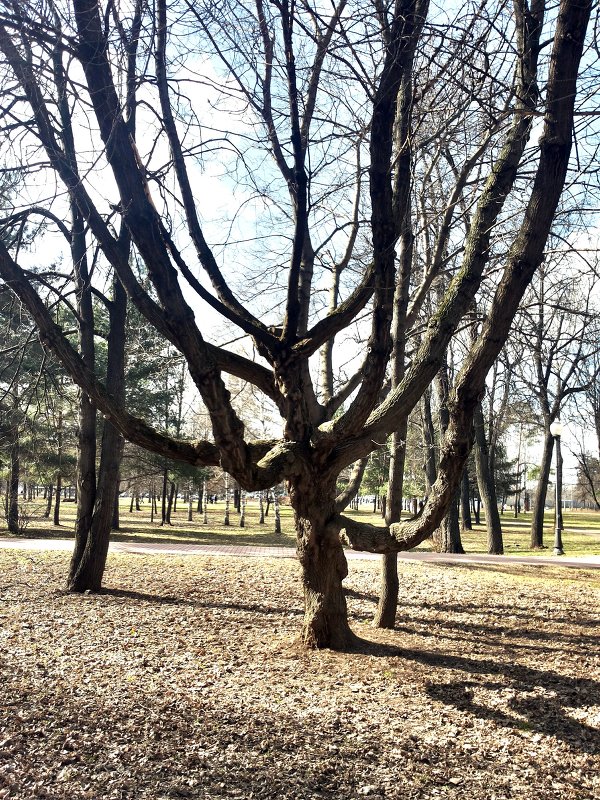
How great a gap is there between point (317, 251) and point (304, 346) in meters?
3.26

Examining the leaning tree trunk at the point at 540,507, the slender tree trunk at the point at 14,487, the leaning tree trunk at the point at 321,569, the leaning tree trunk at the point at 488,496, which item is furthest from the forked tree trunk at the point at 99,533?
the leaning tree trunk at the point at 540,507

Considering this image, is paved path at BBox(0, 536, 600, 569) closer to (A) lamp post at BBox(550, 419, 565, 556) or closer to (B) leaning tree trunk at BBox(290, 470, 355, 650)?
(A) lamp post at BBox(550, 419, 565, 556)

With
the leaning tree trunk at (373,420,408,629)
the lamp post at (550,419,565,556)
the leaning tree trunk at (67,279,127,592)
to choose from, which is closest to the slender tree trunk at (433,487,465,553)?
the lamp post at (550,419,565,556)

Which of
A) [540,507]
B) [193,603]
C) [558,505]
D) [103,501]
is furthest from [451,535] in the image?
[103,501]

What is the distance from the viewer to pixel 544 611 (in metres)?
8.53

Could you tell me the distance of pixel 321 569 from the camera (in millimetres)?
5953

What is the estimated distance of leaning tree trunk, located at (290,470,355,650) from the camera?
5.79 metres

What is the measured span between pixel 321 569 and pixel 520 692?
2.01m

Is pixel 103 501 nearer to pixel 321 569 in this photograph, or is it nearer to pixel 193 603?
pixel 193 603

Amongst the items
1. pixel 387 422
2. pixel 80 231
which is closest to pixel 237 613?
pixel 387 422

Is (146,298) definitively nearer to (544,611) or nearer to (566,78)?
(566,78)

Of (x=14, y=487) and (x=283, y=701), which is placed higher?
(x=14, y=487)

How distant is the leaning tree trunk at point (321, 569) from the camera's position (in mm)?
5793

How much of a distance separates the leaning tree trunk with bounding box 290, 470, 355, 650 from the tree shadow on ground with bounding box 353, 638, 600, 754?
36 centimetres
